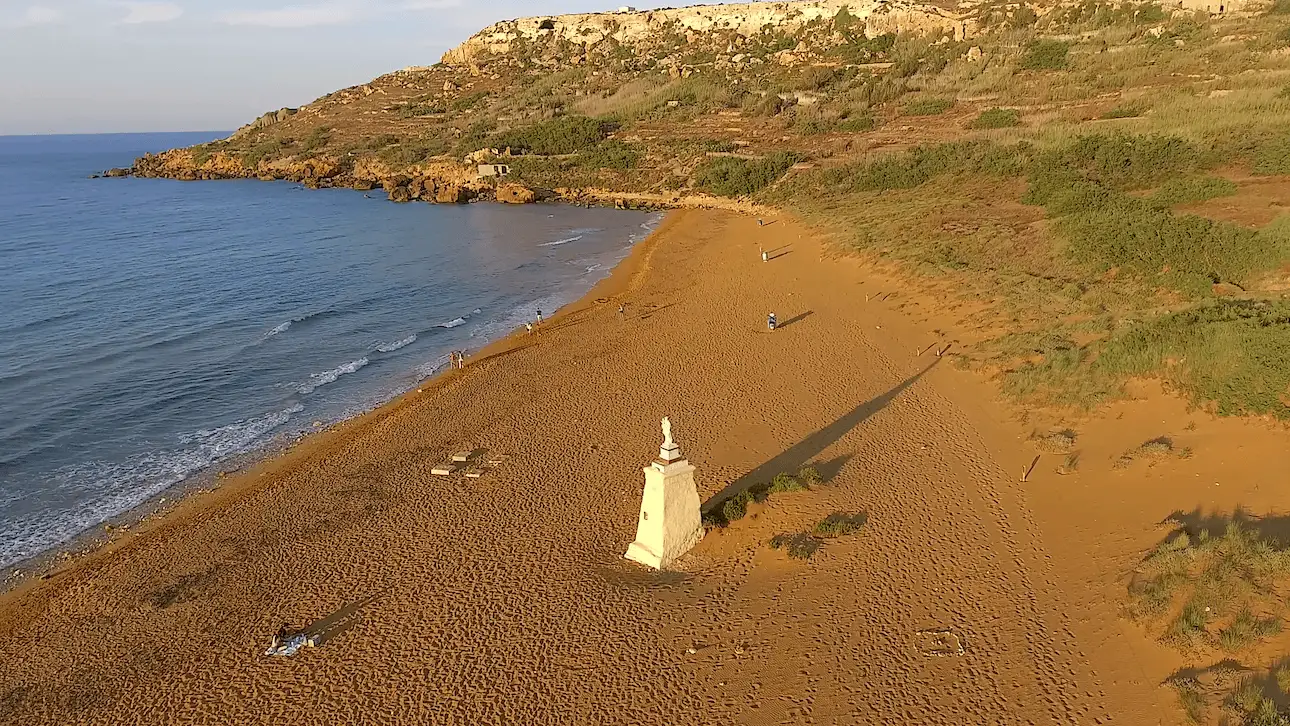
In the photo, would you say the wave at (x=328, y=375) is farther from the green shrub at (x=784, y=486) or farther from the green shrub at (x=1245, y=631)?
the green shrub at (x=1245, y=631)

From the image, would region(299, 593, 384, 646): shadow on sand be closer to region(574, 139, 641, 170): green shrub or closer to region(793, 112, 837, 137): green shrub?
region(574, 139, 641, 170): green shrub

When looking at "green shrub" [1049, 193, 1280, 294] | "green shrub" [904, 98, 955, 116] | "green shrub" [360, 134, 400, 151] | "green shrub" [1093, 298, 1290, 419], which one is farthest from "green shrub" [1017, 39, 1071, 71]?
"green shrub" [360, 134, 400, 151]

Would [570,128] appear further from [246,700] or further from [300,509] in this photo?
[246,700]

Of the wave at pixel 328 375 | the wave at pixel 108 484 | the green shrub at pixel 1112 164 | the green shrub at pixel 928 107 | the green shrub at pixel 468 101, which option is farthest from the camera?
the green shrub at pixel 468 101

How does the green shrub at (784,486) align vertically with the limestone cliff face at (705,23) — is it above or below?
below

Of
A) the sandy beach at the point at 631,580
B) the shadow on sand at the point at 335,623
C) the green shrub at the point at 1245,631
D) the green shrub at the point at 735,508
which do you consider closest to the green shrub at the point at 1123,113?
the sandy beach at the point at 631,580

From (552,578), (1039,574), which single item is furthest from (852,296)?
(552,578)
